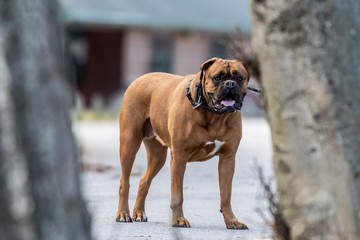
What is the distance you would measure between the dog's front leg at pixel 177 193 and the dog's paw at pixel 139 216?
53 cm

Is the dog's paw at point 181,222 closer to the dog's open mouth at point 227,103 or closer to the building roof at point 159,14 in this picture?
the dog's open mouth at point 227,103

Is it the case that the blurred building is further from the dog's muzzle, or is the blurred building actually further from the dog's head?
the dog's muzzle

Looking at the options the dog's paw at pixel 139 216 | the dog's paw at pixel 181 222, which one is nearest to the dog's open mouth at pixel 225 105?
the dog's paw at pixel 181 222

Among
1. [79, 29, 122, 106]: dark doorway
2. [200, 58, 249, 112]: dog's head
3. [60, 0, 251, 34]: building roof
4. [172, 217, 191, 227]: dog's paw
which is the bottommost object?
[79, 29, 122, 106]: dark doorway

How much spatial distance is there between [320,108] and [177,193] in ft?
9.43

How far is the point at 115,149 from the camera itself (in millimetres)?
14477

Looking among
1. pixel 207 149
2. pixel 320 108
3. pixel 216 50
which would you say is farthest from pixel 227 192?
pixel 216 50

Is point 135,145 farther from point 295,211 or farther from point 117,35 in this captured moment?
point 117,35

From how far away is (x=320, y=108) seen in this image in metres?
3.58

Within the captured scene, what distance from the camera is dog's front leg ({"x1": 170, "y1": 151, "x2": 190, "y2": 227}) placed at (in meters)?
6.25

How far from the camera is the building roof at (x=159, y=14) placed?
28.9 metres

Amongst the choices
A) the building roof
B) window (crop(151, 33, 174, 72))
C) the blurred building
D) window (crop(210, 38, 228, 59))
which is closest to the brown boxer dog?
the building roof

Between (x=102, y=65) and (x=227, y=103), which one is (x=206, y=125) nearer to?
(x=227, y=103)

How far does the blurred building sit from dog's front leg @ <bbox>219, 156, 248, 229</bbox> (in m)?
22.8
